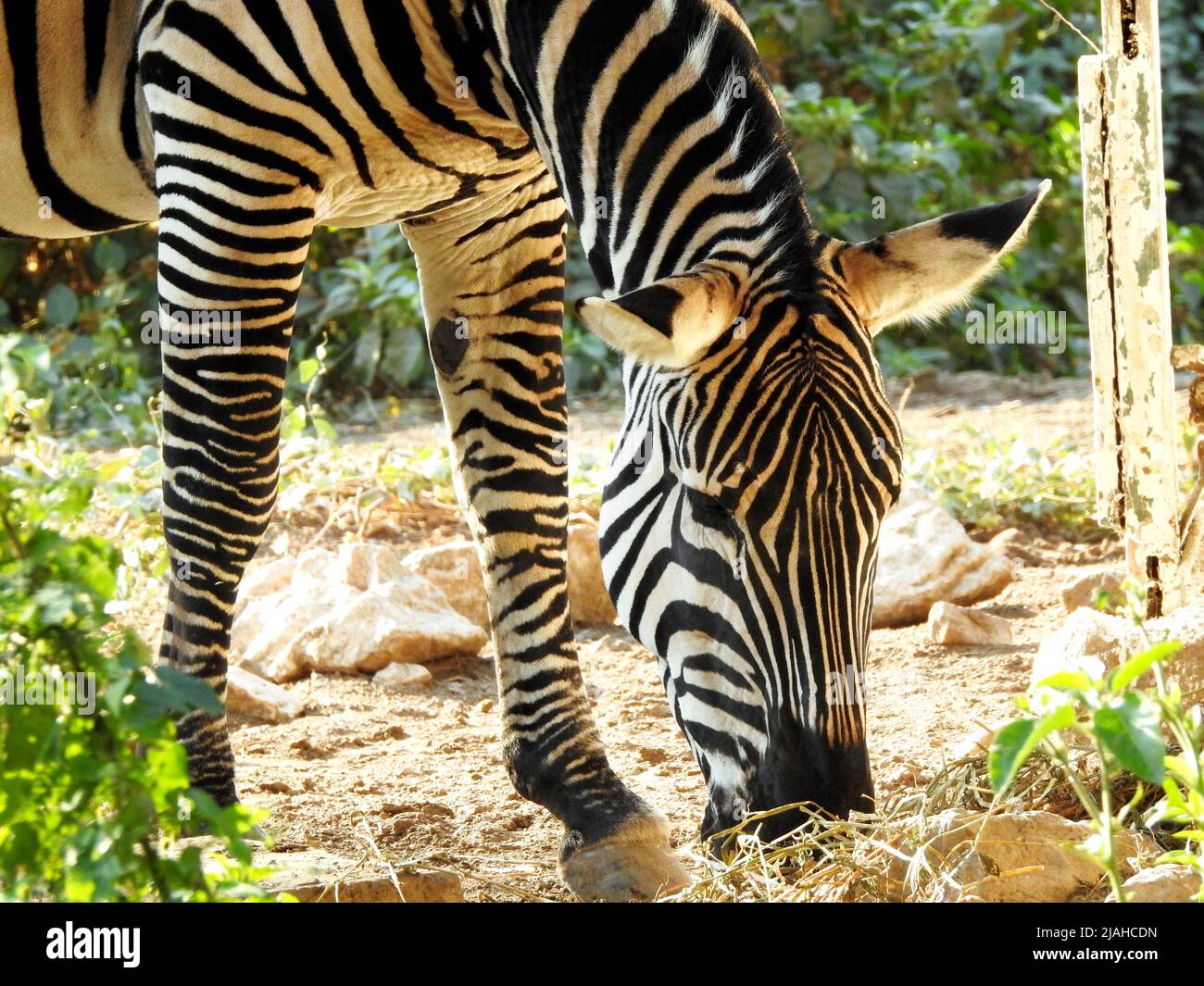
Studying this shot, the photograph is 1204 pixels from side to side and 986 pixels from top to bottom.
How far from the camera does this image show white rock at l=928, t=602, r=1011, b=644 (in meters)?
5.23

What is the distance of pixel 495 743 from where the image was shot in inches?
183

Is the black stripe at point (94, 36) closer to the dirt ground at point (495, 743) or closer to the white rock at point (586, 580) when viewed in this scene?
the dirt ground at point (495, 743)

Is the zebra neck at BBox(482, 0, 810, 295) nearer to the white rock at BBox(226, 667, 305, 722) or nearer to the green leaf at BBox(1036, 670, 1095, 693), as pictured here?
the green leaf at BBox(1036, 670, 1095, 693)

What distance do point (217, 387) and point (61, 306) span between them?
6.49 metres

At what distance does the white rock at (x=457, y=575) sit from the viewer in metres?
5.82

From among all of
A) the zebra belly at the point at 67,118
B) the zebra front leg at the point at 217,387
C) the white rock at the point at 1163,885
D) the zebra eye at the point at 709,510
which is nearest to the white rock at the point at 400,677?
the zebra front leg at the point at 217,387

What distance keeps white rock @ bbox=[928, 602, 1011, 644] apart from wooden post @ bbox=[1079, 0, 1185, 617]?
1.31m

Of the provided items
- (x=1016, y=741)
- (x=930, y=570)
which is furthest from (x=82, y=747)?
(x=930, y=570)

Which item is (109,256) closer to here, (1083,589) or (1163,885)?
(1083,589)

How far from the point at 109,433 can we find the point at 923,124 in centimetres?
676
